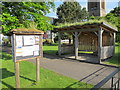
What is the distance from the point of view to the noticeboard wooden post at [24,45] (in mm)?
3309

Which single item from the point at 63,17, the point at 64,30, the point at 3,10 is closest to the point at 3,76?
the point at 3,10

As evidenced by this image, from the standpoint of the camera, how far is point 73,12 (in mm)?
20922

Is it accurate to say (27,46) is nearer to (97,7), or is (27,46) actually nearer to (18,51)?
(18,51)

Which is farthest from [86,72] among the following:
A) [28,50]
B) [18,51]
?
[18,51]

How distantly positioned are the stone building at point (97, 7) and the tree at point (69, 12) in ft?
92.9

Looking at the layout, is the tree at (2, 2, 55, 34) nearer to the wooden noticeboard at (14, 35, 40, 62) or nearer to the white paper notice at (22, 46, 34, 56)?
the wooden noticeboard at (14, 35, 40, 62)

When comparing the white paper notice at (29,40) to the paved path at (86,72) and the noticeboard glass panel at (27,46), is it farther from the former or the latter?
the paved path at (86,72)

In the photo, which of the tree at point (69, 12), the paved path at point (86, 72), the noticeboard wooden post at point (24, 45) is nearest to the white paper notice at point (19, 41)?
the noticeboard wooden post at point (24, 45)

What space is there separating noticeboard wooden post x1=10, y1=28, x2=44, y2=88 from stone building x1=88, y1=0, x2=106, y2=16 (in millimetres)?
47709

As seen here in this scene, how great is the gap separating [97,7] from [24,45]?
163ft

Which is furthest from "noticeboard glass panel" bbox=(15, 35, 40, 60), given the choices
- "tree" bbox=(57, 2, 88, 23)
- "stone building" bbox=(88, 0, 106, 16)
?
"stone building" bbox=(88, 0, 106, 16)

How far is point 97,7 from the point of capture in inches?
1842

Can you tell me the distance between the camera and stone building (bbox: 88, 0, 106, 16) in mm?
46059

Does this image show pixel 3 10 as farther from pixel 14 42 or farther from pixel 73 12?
pixel 73 12
